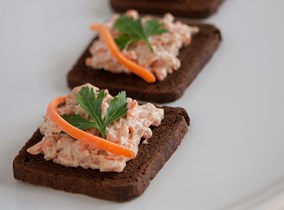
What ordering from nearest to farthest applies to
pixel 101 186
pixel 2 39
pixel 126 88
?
pixel 101 186 → pixel 126 88 → pixel 2 39

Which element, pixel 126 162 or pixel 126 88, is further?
pixel 126 88

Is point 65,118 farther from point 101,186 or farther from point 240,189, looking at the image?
point 240,189

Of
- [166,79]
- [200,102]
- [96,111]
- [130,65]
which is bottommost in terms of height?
[200,102]

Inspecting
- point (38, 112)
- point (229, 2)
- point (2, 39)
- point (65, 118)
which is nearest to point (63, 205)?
point (65, 118)

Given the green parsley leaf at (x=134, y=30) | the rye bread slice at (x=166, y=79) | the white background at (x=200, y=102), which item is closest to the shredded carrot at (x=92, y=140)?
the white background at (x=200, y=102)

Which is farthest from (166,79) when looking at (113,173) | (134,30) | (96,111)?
(113,173)

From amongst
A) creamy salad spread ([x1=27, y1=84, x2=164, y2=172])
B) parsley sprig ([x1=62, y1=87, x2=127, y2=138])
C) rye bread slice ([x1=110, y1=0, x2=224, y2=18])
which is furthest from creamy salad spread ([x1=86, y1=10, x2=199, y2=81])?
parsley sprig ([x1=62, y1=87, x2=127, y2=138])

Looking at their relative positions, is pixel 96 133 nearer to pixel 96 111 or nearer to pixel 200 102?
pixel 96 111
